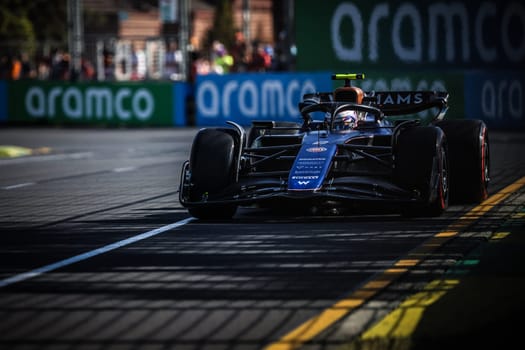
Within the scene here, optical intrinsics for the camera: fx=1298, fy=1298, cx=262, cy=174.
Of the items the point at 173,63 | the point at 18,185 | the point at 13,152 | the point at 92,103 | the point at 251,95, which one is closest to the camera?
the point at 18,185

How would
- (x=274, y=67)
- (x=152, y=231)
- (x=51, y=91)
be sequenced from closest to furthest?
1. (x=152, y=231)
2. (x=51, y=91)
3. (x=274, y=67)

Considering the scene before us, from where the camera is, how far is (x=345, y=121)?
41.4 ft

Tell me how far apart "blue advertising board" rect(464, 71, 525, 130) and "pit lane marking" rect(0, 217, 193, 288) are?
699 inches

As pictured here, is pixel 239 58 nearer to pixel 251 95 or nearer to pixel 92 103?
pixel 92 103

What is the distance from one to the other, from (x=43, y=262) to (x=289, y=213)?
371 centimetres

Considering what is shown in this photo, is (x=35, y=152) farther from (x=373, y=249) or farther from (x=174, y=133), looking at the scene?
(x=373, y=249)

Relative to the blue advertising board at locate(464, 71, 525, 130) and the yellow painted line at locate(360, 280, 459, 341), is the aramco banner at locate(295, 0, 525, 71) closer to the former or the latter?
the blue advertising board at locate(464, 71, 525, 130)

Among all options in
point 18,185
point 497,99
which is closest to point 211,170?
point 18,185

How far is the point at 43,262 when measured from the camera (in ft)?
30.6

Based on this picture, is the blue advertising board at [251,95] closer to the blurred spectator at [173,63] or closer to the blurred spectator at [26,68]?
the blurred spectator at [173,63]

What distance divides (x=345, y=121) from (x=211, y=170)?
1615mm

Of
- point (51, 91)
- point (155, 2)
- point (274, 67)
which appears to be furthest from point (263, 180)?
point (155, 2)

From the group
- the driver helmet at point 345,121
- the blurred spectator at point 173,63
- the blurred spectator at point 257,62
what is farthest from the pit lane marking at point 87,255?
the blurred spectator at point 257,62

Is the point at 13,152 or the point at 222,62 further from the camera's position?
the point at 222,62
